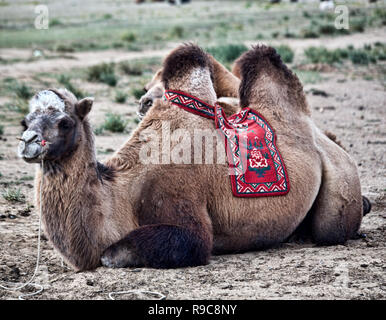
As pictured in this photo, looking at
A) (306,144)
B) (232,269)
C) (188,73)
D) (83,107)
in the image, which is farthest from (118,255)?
(306,144)

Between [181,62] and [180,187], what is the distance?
1208mm

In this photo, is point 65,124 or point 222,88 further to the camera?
point 222,88

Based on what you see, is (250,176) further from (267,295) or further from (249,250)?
(267,295)

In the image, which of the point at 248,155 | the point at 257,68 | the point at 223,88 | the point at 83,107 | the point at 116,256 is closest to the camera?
the point at 116,256

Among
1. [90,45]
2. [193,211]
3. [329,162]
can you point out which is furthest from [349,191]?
[90,45]

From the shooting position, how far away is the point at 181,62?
530 centimetres

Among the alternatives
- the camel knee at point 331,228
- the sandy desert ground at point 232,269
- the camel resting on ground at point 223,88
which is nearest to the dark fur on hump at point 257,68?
the camel resting on ground at point 223,88

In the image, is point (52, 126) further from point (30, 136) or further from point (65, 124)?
point (30, 136)

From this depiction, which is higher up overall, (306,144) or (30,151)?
(30,151)

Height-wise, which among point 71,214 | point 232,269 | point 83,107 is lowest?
point 232,269

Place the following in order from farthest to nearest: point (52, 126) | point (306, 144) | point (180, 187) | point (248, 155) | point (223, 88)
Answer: point (223, 88)
point (306, 144)
point (248, 155)
point (180, 187)
point (52, 126)

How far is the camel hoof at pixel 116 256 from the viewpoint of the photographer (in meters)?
4.54

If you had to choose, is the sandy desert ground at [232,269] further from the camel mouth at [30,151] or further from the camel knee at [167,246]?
the camel mouth at [30,151]

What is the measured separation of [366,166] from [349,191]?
3.56m
